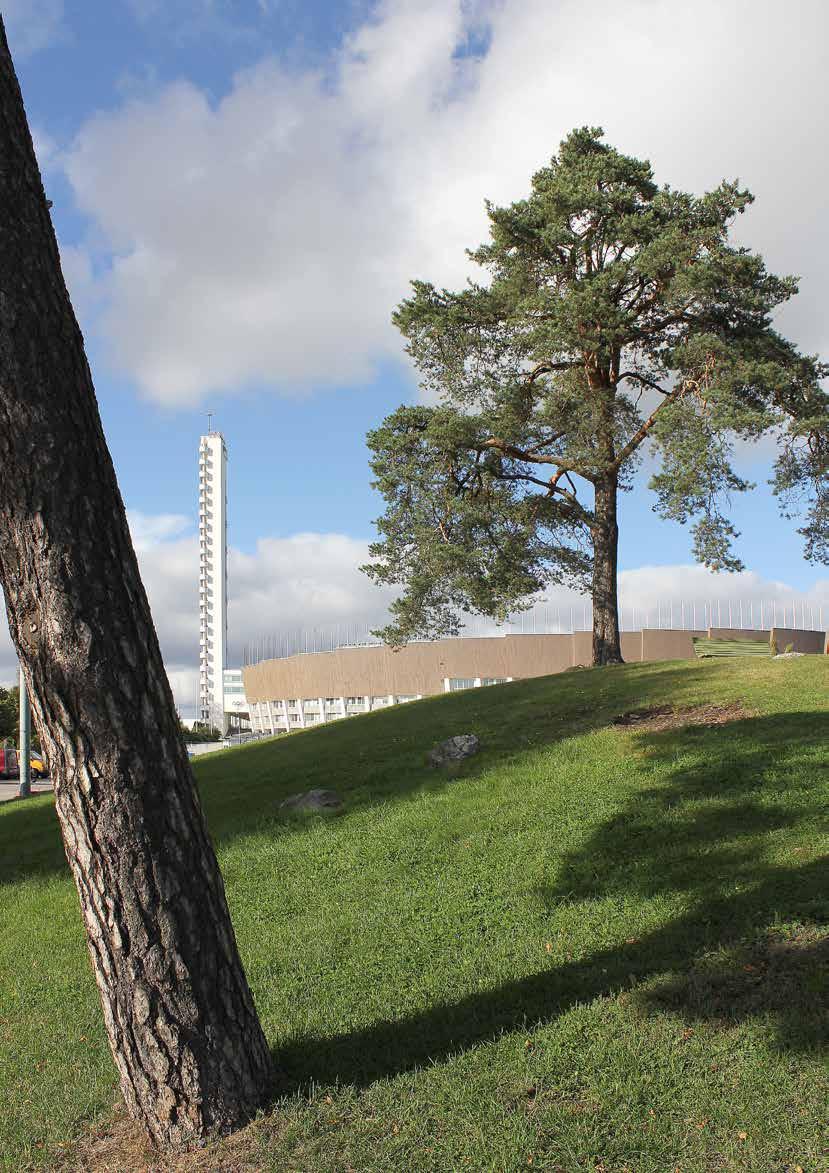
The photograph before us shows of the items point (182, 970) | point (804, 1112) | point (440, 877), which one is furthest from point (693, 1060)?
point (440, 877)

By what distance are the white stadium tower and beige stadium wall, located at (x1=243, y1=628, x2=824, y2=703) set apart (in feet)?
239

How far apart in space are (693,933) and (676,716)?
6375mm

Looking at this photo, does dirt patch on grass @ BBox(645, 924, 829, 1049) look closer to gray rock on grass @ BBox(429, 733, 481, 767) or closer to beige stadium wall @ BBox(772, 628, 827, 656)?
gray rock on grass @ BBox(429, 733, 481, 767)

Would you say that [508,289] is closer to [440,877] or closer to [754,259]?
[754,259]

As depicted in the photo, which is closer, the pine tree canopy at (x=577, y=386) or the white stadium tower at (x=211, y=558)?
the pine tree canopy at (x=577, y=386)

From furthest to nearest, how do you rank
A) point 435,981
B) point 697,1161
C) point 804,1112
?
point 435,981 < point 804,1112 < point 697,1161

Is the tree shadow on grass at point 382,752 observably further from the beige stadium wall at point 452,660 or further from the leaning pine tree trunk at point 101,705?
the beige stadium wall at point 452,660

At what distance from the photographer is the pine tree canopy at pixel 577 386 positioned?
64.7 ft

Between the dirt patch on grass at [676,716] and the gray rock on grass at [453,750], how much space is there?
1.97 m

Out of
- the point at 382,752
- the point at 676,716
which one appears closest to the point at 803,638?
the point at 676,716

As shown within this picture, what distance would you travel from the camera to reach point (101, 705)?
436cm

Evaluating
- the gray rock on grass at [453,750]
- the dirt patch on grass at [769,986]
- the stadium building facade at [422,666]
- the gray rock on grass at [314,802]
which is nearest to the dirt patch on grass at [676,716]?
the gray rock on grass at [453,750]

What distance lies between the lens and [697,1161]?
13.3 feet

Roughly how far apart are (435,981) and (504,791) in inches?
162
